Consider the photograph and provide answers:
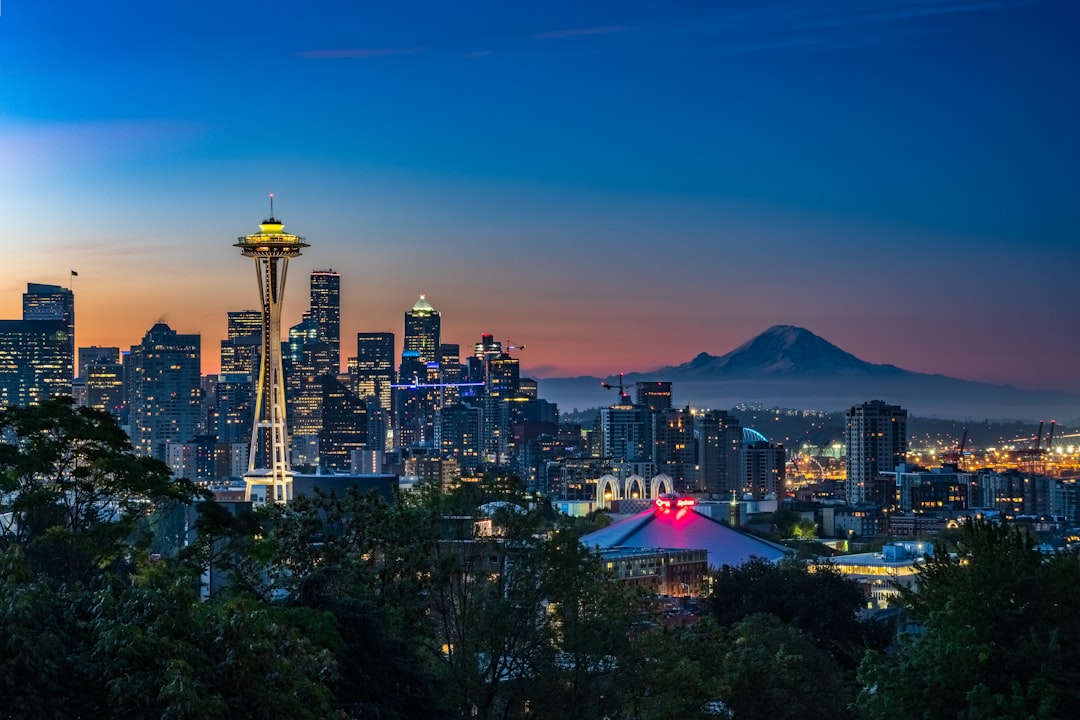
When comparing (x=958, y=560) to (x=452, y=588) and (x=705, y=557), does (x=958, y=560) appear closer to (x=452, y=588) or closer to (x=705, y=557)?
(x=452, y=588)

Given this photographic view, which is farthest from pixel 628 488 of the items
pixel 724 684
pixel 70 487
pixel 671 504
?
pixel 70 487

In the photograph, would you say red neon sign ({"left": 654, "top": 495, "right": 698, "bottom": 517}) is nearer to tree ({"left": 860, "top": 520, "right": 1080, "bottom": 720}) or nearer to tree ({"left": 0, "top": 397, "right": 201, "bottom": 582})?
tree ({"left": 860, "top": 520, "right": 1080, "bottom": 720})

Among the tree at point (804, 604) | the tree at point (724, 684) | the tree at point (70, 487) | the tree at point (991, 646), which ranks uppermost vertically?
the tree at point (70, 487)

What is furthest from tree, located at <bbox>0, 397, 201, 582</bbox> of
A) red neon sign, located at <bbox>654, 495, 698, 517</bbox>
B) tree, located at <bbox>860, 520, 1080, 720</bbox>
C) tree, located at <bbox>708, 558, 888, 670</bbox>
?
red neon sign, located at <bbox>654, 495, 698, 517</bbox>

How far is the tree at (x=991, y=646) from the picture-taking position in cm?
2305

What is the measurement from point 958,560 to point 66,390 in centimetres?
18267

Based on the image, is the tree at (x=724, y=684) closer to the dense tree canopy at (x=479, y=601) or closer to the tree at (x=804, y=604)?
the dense tree canopy at (x=479, y=601)

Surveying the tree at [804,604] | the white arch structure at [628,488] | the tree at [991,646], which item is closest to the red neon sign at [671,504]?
the white arch structure at [628,488]

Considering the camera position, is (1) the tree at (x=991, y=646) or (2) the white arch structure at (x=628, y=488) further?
(2) the white arch structure at (x=628, y=488)

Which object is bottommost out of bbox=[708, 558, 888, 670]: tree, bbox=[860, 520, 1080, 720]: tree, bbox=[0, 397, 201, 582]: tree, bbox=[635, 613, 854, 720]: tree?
bbox=[708, 558, 888, 670]: tree

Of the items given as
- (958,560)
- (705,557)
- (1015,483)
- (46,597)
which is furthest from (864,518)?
(46,597)

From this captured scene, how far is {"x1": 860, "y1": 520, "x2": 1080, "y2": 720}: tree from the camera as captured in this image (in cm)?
2305

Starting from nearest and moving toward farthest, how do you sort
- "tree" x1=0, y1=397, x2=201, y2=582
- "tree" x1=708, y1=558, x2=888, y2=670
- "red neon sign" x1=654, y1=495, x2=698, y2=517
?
"tree" x1=0, y1=397, x2=201, y2=582 < "tree" x1=708, y1=558, x2=888, y2=670 < "red neon sign" x1=654, y1=495, x2=698, y2=517

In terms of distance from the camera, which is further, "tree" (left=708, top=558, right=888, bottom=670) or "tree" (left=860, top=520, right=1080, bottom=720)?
"tree" (left=708, top=558, right=888, bottom=670)
